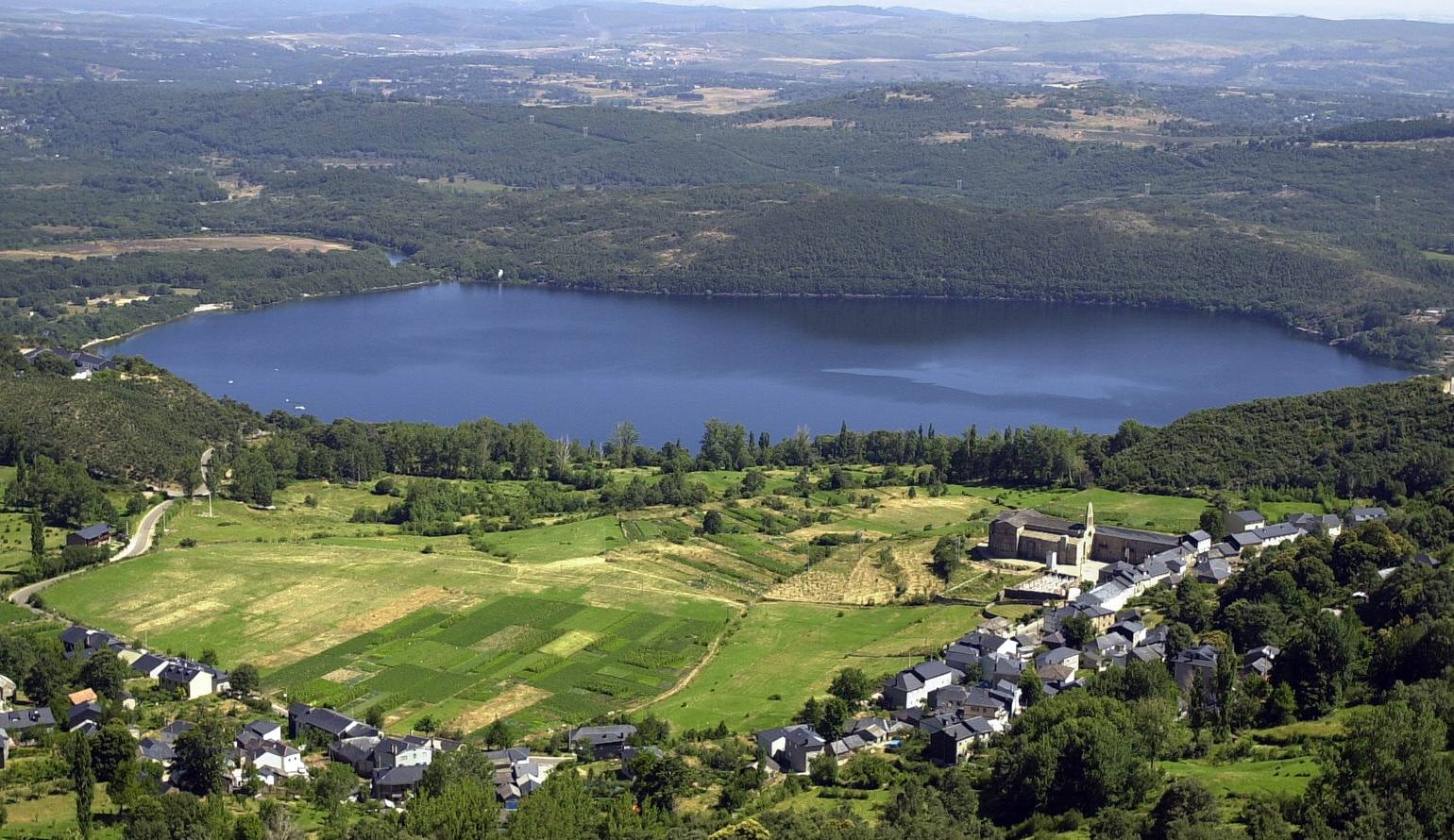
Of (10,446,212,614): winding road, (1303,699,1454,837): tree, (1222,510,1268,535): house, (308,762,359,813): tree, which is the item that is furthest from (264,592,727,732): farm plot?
(1303,699,1454,837): tree

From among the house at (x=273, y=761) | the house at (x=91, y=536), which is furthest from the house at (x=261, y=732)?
the house at (x=91, y=536)

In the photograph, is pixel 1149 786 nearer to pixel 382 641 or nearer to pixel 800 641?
pixel 800 641

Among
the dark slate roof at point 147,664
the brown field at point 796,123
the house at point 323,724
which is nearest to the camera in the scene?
the house at point 323,724

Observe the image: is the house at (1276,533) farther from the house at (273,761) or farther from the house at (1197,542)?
the house at (273,761)

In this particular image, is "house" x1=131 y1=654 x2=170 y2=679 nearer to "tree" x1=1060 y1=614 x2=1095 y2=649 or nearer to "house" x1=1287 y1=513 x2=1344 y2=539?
"tree" x1=1060 y1=614 x2=1095 y2=649

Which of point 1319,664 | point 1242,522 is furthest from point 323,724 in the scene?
point 1242,522

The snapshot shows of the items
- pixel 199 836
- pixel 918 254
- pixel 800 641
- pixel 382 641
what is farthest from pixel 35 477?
pixel 918 254

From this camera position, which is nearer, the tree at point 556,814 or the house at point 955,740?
the tree at point 556,814
